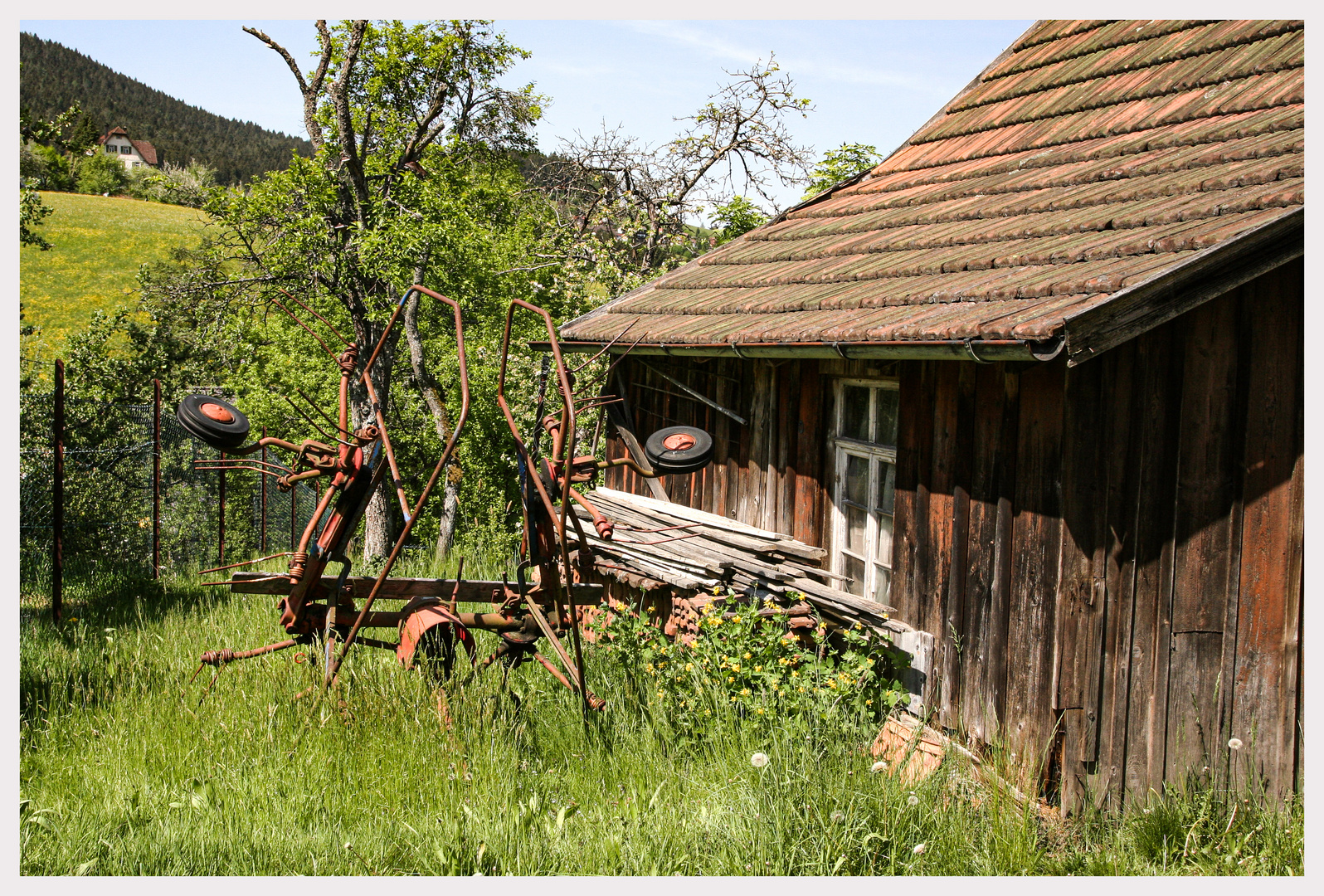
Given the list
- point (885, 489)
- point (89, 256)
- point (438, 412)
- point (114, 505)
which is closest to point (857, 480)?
point (885, 489)

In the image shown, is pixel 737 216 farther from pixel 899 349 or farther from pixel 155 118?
pixel 155 118

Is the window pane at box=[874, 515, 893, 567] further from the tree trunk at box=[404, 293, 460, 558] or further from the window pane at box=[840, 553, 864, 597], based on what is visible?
the tree trunk at box=[404, 293, 460, 558]

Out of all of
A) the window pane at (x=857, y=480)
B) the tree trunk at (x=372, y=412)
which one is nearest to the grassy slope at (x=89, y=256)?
the tree trunk at (x=372, y=412)

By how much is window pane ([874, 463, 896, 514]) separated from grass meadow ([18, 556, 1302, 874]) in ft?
4.58

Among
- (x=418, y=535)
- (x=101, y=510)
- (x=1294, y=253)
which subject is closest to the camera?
(x=1294, y=253)

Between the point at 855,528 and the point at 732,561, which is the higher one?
the point at 855,528

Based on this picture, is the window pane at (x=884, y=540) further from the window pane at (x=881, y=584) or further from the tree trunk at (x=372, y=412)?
the tree trunk at (x=372, y=412)

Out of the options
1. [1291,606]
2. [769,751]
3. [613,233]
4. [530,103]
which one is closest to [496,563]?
[613,233]

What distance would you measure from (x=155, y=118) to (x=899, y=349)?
269ft

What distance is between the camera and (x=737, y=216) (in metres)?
13.9

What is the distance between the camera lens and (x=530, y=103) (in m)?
17.1

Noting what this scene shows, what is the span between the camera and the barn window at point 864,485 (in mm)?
5395

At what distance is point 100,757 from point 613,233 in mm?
11409

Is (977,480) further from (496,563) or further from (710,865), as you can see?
(496,563)
